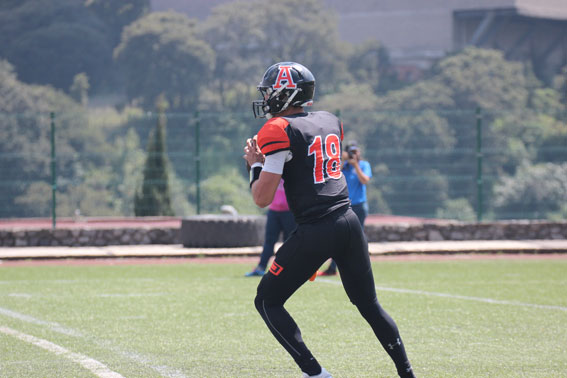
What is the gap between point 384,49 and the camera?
9631cm

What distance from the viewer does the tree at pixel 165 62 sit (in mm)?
88188

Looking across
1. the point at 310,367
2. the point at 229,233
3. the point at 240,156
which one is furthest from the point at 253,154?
the point at 240,156

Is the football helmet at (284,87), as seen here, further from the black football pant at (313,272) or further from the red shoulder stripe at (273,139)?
the black football pant at (313,272)

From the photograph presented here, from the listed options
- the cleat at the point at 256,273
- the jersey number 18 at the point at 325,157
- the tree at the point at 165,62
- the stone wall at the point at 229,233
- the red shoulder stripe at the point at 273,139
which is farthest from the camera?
the tree at the point at 165,62

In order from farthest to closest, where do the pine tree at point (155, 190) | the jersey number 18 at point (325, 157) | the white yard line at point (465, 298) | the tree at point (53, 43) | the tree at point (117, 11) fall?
the tree at point (117, 11) → the tree at point (53, 43) → the pine tree at point (155, 190) → the white yard line at point (465, 298) → the jersey number 18 at point (325, 157)

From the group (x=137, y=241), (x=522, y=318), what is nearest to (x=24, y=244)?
(x=137, y=241)

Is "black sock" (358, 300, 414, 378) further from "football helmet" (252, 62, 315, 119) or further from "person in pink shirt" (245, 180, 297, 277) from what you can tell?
"person in pink shirt" (245, 180, 297, 277)

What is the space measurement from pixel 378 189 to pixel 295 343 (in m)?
23.6

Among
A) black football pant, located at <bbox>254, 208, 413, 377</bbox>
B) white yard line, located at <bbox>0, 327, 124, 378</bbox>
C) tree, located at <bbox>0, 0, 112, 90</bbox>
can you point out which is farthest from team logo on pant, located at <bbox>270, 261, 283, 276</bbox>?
tree, located at <bbox>0, 0, 112, 90</bbox>

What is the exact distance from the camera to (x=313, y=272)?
558cm

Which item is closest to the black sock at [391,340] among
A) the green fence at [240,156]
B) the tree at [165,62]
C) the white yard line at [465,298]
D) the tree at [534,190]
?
the white yard line at [465,298]

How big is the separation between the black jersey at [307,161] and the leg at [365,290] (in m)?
0.19

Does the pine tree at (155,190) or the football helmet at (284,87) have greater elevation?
the football helmet at (284,87)

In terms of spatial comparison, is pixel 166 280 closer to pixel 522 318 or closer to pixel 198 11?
pixel 522 318
